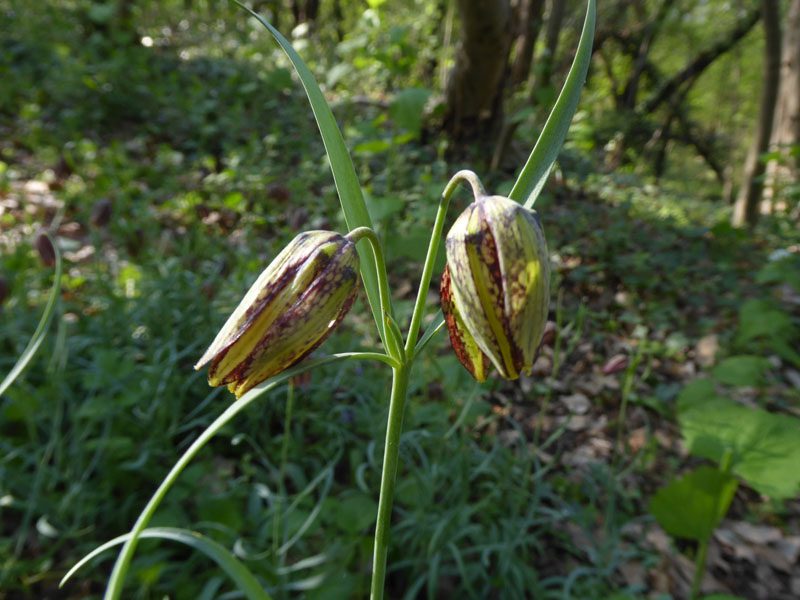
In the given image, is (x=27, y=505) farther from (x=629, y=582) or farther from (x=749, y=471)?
(x=749, y=471)

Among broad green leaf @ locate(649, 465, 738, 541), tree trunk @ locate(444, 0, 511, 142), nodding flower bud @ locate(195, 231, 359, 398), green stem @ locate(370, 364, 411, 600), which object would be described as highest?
tree trunk @ locate(444, 0, 511, 142)

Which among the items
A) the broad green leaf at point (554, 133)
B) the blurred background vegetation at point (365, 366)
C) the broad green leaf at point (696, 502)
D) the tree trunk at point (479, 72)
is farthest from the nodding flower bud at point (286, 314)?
the tree trunk at point (479, 72)

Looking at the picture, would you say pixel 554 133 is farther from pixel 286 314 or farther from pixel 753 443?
pixel 753 443

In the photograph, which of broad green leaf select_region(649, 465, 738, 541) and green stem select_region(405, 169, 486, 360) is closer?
green stem select_region(405, 169, 486, 360)

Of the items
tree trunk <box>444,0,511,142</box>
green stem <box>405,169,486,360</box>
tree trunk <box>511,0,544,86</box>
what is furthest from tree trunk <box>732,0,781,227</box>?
green stem <box>405,169,486,360</box>

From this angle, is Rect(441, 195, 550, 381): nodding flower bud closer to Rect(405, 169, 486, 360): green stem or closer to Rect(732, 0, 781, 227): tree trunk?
Rect(405, 169, 486, 360): green stem

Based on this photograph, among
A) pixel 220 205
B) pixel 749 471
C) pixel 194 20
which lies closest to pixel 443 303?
pixel 749 471
